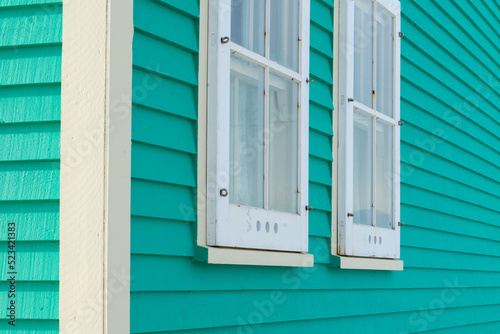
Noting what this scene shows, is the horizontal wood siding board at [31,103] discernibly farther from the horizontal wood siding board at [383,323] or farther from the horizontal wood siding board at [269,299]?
the horizontal wood siding board at [383,323]

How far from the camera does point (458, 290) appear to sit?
6.59m

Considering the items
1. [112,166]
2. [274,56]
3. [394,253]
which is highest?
[274,56]

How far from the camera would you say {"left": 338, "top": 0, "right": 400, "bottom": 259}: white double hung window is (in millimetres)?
4648

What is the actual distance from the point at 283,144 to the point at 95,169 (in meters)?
1.31

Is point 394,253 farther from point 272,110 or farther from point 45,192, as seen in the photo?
point 45,192

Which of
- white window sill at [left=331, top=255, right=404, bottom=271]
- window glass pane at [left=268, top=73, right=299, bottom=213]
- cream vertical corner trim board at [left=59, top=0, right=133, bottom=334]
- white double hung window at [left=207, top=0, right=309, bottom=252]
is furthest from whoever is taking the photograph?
white window sill at [left=331, top=255, right=404, bottom=271]

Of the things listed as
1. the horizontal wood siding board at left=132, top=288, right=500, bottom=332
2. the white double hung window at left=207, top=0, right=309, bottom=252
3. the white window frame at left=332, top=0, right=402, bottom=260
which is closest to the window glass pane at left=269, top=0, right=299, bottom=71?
the white double hung window at left=207, top=0, right=309, bottom=252

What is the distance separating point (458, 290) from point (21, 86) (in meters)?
4.50

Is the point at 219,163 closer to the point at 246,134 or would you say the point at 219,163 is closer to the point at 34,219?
the point at 246,134

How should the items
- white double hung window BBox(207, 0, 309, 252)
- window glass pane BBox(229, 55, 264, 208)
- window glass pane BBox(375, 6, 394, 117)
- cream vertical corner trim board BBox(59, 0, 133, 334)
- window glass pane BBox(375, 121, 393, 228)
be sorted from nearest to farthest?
cream vertical corner trim board BBox(59, 0, 133, 334), white double hung window BBox(207, 0, 309, 252), window glass pane BBox(229, 55, 264, 208), window glass pane BBox(375, 121, 393, 228), window glass pane BBox(375, 6, 394, 117)

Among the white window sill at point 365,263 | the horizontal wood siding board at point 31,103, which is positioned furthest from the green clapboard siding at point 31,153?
the white window sill at point 365,263

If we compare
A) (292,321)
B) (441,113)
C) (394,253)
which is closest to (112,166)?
(292,321)

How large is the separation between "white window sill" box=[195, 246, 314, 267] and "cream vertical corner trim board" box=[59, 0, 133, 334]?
0.43 meters

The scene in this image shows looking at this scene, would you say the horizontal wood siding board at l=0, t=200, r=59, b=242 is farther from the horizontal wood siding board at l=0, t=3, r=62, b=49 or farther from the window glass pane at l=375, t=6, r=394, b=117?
the window glass pane at l=375, t=6, r=394, b=117
